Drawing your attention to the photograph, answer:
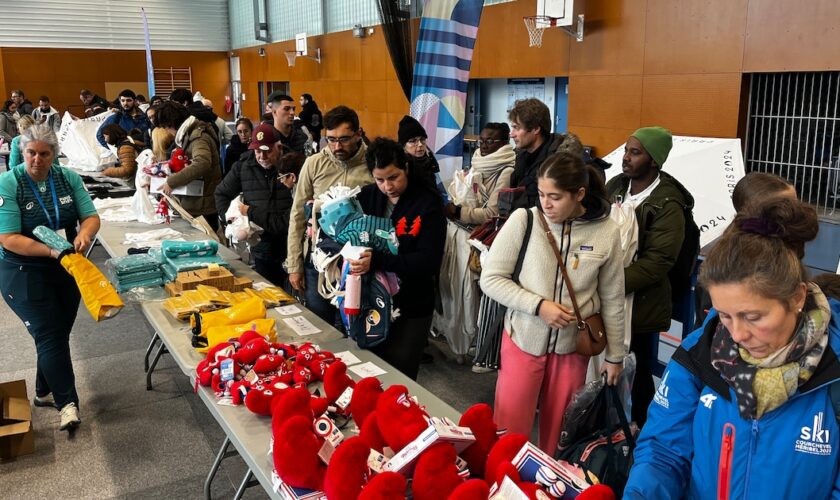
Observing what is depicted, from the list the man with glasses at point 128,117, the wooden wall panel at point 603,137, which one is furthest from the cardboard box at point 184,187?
the wooden wall panel at point 603,137

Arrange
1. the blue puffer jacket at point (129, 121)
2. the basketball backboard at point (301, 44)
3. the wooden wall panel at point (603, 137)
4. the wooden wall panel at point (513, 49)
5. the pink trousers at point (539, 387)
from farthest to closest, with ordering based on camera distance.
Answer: the basketball backboard at point (301, 44), the blue puffer jacket at point (129, 121), the wooden wall panel at point (513, 49), the wooden wall panel at point (603, 137), the pink trousers at point (539, 387)

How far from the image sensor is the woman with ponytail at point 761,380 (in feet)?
3.59

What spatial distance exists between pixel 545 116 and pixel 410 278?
122 cm

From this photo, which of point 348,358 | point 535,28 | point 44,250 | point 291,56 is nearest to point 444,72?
point 348,358

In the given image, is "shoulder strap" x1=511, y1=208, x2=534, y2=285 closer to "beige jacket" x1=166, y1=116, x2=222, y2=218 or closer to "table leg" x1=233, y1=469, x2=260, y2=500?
"table leg" x1=233, y1=469, x2=260, y2=500

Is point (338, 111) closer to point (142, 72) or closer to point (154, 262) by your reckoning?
point (154, 262)

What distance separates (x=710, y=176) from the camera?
3.66m

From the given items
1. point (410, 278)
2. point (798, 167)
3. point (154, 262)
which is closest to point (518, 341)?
point (410, 278)

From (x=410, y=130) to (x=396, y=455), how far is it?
2466 millimetres

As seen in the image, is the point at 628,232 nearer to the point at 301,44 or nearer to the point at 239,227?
the point at 239,227

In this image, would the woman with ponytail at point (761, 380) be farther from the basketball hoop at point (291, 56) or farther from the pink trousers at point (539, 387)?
the basketball hoop at point (291, 56)

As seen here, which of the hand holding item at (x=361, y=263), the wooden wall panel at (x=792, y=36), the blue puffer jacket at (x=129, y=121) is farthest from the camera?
the blue puffer jacket at (x=129, y=121)

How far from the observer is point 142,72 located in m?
16.7

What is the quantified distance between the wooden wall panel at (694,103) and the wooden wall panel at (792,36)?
0.27 meters
